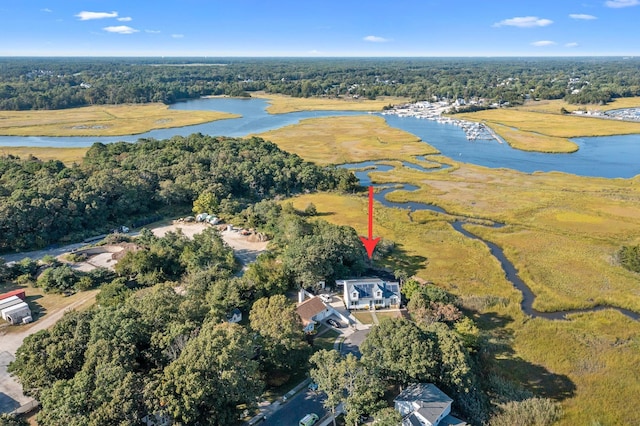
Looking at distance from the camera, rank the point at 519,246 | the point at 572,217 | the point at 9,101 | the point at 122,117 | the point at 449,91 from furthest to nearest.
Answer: the point at 449,91 → the point at 9,101 → the point at 122,117 → the point at 572,217 → the point at 519,246

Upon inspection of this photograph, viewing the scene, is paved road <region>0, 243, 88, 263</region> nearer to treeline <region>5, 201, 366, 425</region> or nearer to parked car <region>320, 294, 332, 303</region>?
treeline <region>5, 201, 366, 425</region>

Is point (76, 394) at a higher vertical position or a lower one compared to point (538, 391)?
higher

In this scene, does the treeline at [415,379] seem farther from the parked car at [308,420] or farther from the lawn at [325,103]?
the lawn at [325,103]

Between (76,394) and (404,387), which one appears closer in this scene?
(76,394)

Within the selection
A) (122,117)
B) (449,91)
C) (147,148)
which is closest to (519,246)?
(147,148)

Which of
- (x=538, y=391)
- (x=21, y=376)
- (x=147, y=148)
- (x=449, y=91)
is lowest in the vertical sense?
(x=538, y=391)

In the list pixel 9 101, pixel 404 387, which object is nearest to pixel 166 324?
pixel 404 387

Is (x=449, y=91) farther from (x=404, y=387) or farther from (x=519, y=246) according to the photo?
(x=404, y=387)

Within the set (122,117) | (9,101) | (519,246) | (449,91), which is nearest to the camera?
(519,246)

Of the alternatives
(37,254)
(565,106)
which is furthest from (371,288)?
(565,106)
